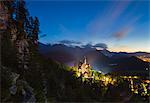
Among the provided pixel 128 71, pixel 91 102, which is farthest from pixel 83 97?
pixel 128 71

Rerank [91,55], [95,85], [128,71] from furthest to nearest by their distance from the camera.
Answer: [91,55], [128,71], [95,85]

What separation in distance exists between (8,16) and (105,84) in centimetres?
3912

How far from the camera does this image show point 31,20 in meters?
58.5

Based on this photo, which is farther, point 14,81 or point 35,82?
point 35,82

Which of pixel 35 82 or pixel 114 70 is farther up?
pixel 114 70

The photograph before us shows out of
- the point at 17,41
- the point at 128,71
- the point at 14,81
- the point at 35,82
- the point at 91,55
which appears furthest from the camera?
the point at 91,55

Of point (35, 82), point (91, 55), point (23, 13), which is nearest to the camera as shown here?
point (35, 82)

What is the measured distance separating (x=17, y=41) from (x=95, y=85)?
103 feet

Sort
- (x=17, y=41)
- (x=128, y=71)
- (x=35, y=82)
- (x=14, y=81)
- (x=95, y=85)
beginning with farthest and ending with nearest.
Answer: (x=128, y=71), (x=95, y=85), (x=17, y=41), (x=35, y=82), (x=14, y=81)

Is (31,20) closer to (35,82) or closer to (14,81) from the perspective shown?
(35,82)

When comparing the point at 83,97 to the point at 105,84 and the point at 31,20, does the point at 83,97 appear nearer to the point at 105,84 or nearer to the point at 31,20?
the point at 31,20

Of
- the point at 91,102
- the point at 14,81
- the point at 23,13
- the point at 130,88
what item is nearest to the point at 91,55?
the point at 130,88

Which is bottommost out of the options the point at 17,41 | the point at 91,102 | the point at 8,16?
the point at 91,102

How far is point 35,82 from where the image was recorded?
158 ft
